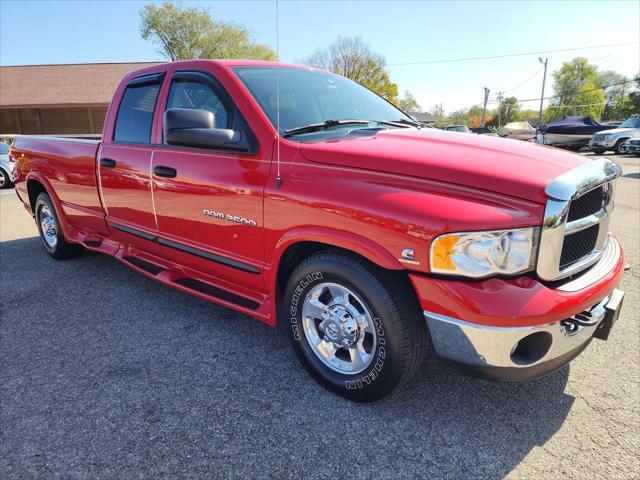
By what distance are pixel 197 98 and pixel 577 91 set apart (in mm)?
98182

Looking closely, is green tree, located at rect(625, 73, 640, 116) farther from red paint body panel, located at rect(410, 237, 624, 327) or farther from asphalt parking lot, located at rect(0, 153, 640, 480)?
red paint body panel, located at rect(410, 237, 624, 327)

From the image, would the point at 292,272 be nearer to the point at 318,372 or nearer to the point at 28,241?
the point at 318,372

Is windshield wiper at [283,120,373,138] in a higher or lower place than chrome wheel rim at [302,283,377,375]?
higher

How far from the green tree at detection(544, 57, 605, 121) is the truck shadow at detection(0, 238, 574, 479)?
8736 cm

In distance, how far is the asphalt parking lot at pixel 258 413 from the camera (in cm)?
201

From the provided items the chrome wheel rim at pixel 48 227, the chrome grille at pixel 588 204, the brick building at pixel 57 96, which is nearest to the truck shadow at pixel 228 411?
the chrome grille at pixel 588 204

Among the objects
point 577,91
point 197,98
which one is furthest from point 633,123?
point 577,91

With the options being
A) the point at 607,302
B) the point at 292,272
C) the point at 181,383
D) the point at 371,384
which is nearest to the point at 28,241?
the point at 181,383

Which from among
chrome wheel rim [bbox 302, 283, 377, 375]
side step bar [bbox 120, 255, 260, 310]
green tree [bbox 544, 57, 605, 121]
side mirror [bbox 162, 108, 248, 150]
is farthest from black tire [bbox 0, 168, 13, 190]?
green tree [bbox 544, 57, 605, 121]

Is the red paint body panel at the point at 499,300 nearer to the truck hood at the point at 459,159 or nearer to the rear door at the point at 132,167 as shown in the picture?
the truck hood at the point at 459,159

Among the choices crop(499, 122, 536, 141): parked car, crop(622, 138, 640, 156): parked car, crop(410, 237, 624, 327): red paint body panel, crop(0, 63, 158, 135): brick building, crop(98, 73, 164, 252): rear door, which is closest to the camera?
crop(410, 237, 624, 327): red paint body panel

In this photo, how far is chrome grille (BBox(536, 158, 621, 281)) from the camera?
74.6 inches

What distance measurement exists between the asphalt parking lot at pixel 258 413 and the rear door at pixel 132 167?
0.78 meters

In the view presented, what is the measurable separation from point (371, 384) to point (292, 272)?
783 mm
